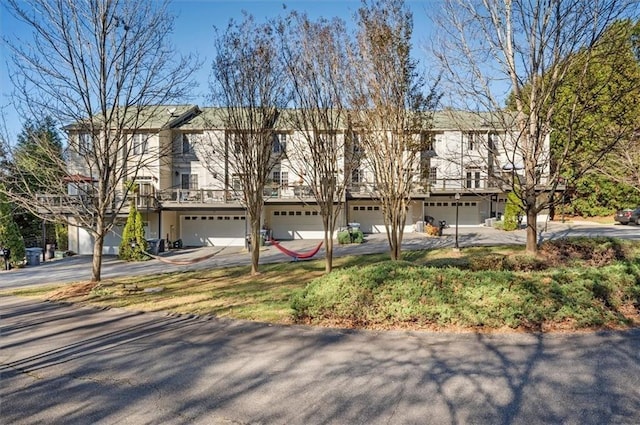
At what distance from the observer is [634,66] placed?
38.3 feet

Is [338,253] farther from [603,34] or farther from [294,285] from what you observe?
[603,34]

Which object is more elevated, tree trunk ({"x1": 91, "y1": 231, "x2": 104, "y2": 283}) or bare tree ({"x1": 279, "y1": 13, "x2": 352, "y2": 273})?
bare tree ({"x1": 279, "y1": 13, "x2": 352, "y2": 273})

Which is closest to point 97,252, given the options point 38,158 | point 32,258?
point 38,158

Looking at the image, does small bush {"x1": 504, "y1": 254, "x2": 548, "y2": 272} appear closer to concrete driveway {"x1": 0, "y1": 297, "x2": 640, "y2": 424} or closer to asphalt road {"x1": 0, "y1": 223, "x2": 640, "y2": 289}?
concrete driveway {"x1": 0, "y1": 297, "x2": 640, "y2": 424}

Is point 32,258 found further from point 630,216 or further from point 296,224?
point 630,216

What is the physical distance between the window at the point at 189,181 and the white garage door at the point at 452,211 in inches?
609

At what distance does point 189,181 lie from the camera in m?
26.5

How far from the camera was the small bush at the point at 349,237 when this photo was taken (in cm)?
2073

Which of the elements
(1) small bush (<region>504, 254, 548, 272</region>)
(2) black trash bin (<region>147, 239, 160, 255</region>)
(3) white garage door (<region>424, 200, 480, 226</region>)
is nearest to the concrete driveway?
(1) small bush (<region>504, 254, 548, 272</region>)

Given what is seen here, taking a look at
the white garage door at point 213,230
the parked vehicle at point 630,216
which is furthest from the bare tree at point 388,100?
the parked vehicle at point 630,216

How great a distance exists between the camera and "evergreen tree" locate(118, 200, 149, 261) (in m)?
19.1

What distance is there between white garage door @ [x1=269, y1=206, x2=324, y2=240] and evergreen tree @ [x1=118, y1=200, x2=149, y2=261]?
856cm

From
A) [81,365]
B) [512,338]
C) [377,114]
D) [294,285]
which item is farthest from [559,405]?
[377,114]

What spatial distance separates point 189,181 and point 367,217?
11961 mm
